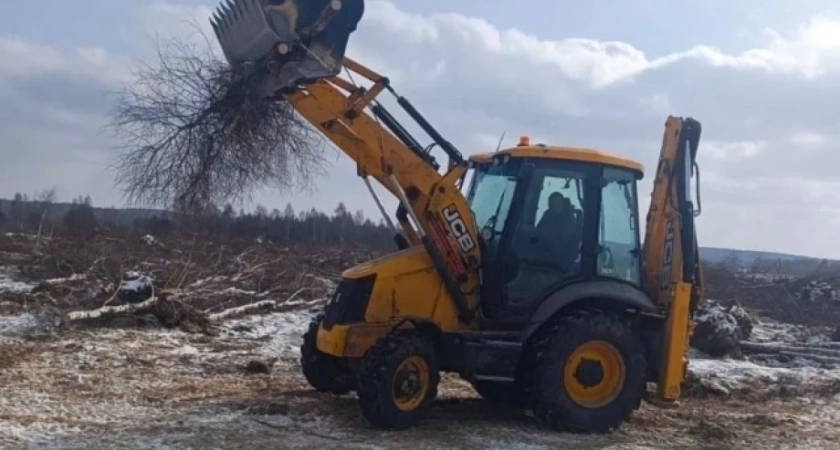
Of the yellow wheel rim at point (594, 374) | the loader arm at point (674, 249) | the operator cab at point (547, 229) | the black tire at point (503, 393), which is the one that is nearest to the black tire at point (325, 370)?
the black tire at point (503, 393)

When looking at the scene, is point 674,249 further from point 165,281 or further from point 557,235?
point 165,281

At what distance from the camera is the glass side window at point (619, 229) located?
9.56m

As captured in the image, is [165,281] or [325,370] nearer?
[325,370]

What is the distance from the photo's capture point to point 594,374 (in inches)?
361

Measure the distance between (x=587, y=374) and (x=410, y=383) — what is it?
5.32ft

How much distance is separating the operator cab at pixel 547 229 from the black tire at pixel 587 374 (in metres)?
0.44

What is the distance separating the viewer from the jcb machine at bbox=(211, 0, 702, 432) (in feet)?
28.9

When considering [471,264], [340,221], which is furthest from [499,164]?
[340,221]

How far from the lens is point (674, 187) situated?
32.4ft

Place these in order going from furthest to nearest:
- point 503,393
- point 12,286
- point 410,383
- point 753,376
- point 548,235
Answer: point 12,286 < point 753,376 < point 503,393 < point 548,235 < point 410,383

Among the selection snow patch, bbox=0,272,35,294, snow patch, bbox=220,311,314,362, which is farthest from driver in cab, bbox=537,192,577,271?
snow patch, bbox=0,272,35,294

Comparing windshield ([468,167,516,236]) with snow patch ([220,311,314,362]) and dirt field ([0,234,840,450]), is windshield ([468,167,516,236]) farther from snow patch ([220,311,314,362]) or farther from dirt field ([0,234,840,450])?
snow patch ([220,311,314,362])

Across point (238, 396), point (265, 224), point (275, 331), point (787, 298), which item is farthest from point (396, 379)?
point (265, 224)

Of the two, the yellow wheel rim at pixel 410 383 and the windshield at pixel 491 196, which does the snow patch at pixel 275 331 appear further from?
the yellow wheel rim at pixel 410 383
